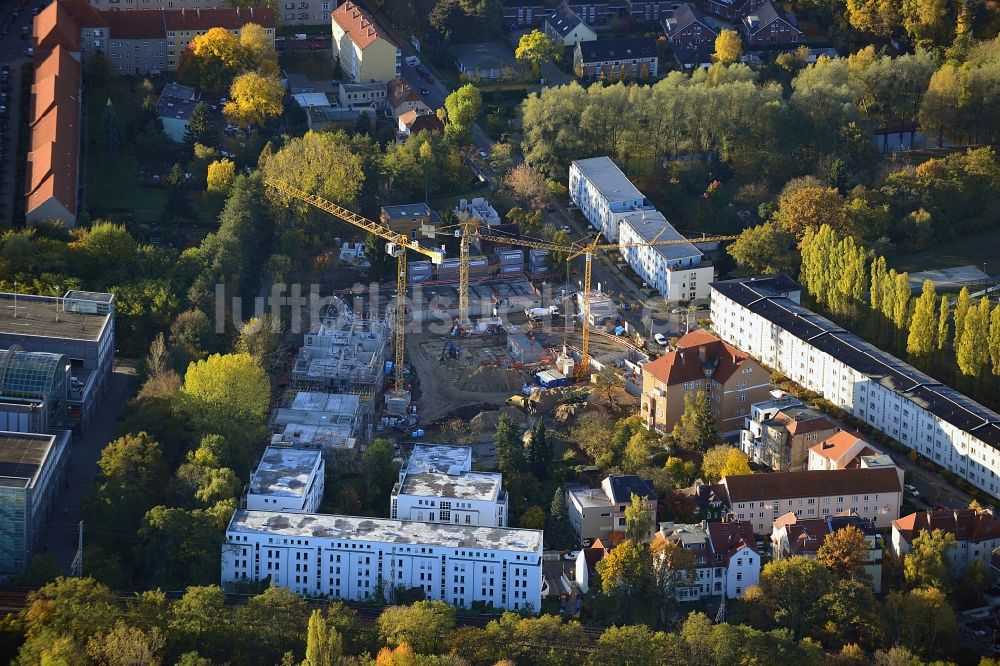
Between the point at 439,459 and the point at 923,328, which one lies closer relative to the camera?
the point at 439,459

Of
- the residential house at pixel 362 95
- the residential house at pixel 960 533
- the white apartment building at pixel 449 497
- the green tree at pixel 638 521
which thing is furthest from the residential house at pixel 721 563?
the residential house at pixel 362 95

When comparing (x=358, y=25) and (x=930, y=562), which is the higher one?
(x=358, y=25)

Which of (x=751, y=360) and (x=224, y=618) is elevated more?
(x=751, y=360)

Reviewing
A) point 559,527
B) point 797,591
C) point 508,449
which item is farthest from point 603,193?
point 797,591

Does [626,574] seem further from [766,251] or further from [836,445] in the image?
[766,251]

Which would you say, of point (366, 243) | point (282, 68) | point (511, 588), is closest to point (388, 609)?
point (511, 588)

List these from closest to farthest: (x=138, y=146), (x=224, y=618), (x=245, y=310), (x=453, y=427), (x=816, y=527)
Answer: (x=224, y=618) < (x=816, y=527) < (x=453, y=427) < (x=245, y=310) < (x=138, y=146)

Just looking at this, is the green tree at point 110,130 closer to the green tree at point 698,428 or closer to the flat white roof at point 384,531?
the flat white roof at point 384,531

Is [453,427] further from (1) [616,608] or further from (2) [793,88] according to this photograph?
(2) [793,88]
